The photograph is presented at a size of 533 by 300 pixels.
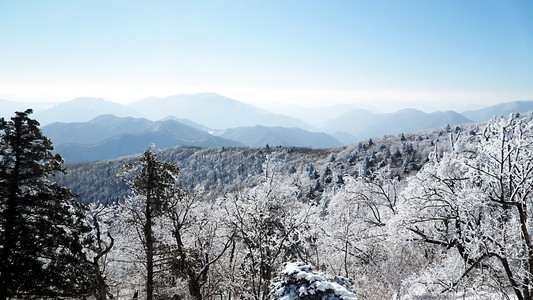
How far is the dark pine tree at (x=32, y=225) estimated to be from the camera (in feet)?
33.6

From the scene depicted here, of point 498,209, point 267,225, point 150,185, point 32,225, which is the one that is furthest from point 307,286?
point 32,225

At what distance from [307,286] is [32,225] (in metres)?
9.57

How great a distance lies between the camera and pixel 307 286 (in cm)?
788

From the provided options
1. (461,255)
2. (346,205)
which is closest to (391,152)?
(346,205)

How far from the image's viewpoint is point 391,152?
172m

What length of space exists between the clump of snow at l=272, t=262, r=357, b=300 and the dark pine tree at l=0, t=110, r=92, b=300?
755cm

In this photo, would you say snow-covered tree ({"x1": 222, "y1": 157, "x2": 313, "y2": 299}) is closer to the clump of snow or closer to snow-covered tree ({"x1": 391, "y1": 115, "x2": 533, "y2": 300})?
the clump of snow

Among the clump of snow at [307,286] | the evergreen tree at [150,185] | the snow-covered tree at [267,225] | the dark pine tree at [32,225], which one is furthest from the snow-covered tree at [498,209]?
the dark pine tree at [32,225]

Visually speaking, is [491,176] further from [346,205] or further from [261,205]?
[346,205]

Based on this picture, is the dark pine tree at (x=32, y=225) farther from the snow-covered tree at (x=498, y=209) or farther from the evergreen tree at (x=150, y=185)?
the snow-covered tree at (x=498, y=209)

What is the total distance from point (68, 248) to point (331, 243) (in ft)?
48.3

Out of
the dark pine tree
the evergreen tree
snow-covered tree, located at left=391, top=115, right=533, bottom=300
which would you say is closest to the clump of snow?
snow-covered tree, located at left=391, top=115, right=533, bottom=300

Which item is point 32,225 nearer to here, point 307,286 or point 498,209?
point 307,286

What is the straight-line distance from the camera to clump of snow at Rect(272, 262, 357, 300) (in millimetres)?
7527
